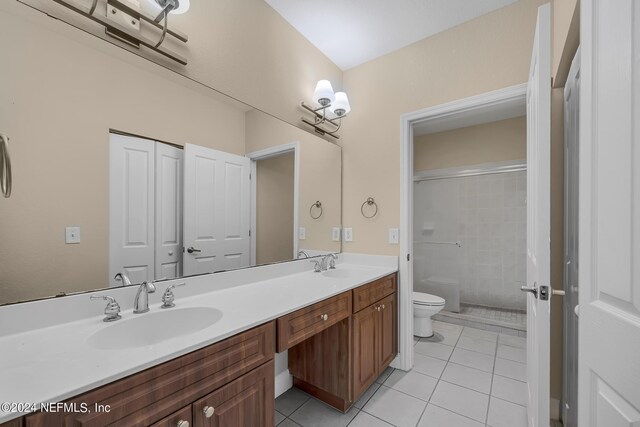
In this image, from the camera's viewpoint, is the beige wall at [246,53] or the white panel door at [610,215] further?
the beige wall at [246,53]

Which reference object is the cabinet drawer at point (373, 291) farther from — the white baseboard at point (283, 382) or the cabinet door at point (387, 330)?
the white baseboard at point (283, 382)

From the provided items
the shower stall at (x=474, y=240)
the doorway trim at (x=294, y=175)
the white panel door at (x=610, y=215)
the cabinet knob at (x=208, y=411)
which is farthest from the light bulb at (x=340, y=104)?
the cabinet knob at (x=208, y=411)

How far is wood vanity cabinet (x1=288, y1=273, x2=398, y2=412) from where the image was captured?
1.63 m

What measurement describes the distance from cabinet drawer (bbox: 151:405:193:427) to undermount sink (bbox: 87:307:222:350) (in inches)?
13.6

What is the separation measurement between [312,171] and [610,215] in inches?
69.6

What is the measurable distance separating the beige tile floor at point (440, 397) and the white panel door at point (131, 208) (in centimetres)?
120

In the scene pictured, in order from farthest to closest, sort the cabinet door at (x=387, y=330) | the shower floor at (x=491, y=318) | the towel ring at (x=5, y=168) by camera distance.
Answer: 1. the shower floor at (x=491, y=318)
2. the cabinet door at (x=387, y=330)
3. the towel ring at (x=5, y=168)

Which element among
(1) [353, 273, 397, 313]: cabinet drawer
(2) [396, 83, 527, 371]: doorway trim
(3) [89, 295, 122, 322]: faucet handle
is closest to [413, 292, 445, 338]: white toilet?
(2) [396, 83, 527, 371]: doorway trim

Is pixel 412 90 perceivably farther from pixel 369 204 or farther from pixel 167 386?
pixel 167 386

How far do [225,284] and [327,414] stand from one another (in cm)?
101

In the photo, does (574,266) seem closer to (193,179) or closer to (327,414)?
(327,414)

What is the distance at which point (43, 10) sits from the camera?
99 centimetres

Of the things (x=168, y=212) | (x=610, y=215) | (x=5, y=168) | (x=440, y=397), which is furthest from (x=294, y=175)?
(x=440, y=397)

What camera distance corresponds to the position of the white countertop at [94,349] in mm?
624
